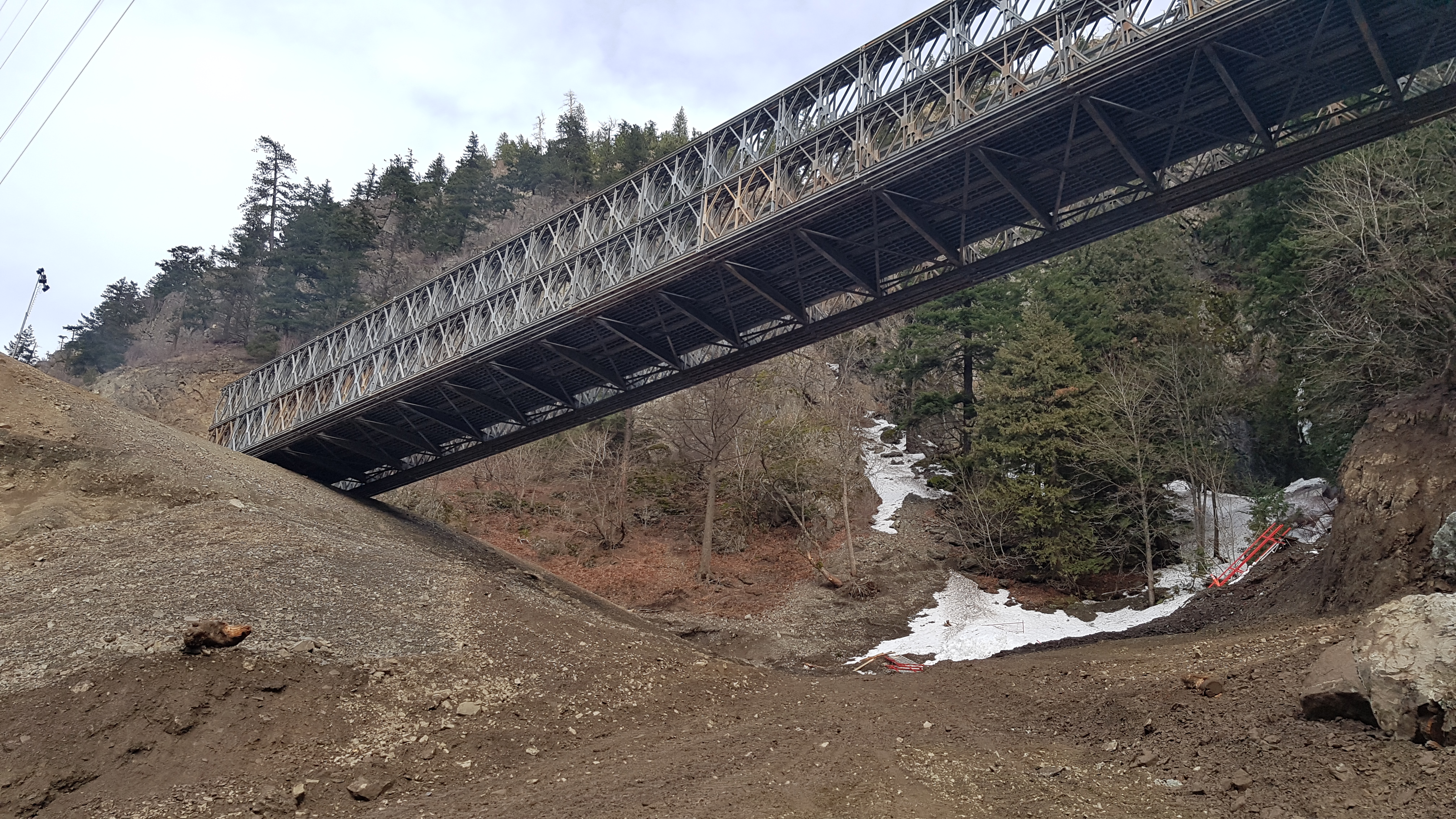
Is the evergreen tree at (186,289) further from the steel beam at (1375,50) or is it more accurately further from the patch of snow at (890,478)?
the steel beam at (1375,50)

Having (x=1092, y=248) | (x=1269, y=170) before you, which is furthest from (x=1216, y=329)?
(x=1269, y=170)

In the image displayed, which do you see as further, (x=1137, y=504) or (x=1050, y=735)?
(x=1137, y=504)

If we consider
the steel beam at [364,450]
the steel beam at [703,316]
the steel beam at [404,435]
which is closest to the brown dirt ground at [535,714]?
the steel beam at [404,435]

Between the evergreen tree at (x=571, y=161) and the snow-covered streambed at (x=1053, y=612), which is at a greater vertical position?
the evergreen tree at (x=571, y=161)

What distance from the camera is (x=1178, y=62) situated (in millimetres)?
11312

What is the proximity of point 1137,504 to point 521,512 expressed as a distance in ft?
77.5

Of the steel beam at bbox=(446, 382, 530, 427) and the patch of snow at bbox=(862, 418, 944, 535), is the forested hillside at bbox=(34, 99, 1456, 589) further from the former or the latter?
the steel beam at bbox=(446, 382, 530, 427)

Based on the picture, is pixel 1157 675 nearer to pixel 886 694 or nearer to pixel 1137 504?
pixel 886 694

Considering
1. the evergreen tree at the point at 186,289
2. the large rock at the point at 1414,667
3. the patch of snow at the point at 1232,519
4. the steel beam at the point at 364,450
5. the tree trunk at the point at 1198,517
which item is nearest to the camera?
the large rock at the point at 1414,667

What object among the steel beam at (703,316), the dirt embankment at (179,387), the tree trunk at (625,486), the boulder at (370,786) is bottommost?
the boulder at (370,786)

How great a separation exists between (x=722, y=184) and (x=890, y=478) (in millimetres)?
22341

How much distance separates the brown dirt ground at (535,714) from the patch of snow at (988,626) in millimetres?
3982

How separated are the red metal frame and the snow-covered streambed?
1.34 ft

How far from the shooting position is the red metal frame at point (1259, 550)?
1984cm
